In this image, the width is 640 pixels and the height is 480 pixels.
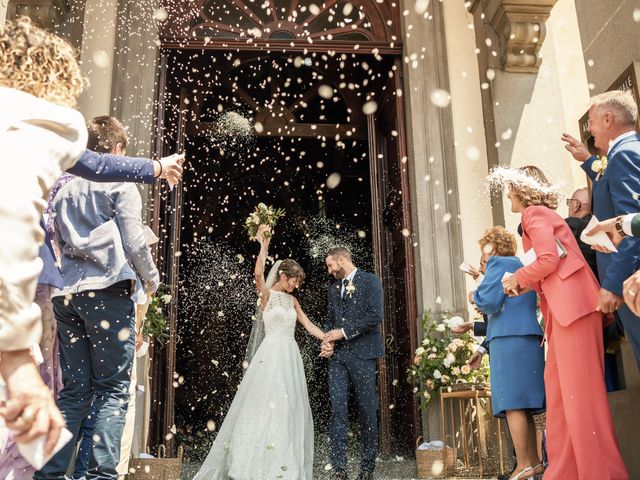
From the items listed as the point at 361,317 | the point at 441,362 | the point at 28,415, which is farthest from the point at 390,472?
the point at 28,415

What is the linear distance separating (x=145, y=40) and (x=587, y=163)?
16.4ft

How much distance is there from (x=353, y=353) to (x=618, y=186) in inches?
113

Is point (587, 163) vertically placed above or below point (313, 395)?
above

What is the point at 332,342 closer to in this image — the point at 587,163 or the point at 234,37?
the point at 587,163

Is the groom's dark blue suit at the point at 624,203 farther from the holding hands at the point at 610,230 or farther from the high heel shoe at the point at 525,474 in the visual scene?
the high heel shoe at the point at 525,474

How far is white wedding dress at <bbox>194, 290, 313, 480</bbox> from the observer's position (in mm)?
5547

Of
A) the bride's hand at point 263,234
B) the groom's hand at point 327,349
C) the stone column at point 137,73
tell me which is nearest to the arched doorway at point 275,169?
the stone column at point 137,73

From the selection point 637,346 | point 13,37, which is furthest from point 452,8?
point 13,37

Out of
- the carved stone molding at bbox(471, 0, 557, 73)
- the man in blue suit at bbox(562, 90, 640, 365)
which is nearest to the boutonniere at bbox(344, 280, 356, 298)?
the man in blue suit at bbox(562, 90, 640, 365)

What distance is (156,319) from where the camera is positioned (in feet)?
20.7

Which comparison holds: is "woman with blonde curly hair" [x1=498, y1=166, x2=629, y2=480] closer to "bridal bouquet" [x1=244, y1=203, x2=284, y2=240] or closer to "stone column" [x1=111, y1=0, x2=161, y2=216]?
"bridal bouquet" [x1=244, y1=203, x2=284, y2=240]

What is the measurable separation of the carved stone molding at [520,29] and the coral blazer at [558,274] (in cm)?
363

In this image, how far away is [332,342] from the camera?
18.6 feet

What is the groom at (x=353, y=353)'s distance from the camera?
5.31 meters
